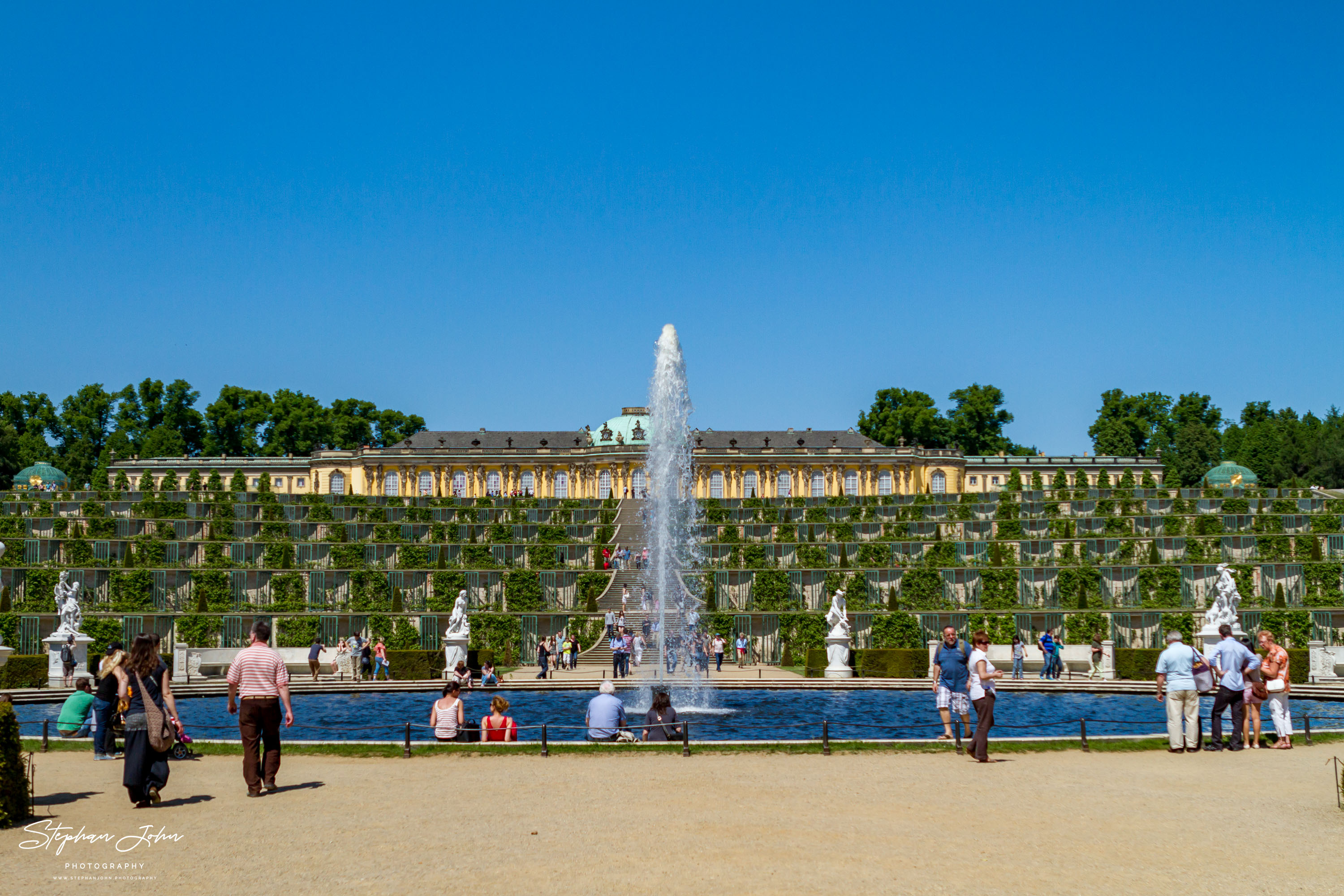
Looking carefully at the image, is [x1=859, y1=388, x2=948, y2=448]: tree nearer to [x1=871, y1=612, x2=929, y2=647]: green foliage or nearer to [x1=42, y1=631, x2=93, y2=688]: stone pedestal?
[x1=871, y1=612, x2=929, y2=647]: green foliage

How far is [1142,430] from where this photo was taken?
403 feet

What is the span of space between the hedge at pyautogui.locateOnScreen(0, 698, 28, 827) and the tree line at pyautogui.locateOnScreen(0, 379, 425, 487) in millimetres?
108998

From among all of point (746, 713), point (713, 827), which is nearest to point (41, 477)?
point (746, 713)

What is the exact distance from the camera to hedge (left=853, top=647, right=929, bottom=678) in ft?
111

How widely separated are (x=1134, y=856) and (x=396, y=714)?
18.7m

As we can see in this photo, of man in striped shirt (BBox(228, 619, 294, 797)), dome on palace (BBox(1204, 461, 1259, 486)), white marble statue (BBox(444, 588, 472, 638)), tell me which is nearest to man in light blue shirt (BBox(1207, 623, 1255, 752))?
man in striped shirt (BBox(228, 619, 294, 797))

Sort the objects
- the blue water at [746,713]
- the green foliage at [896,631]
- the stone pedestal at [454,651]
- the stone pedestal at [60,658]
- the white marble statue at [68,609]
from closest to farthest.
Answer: the blue water at [746,713] → the stone pedestal at [60,658] → the white marble statue at [68,609] → the stone pedestal at [454,651] → the green foliage at [896,631]

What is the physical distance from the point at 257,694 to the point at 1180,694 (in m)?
12.5

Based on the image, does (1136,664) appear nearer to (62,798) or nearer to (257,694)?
(257,694)

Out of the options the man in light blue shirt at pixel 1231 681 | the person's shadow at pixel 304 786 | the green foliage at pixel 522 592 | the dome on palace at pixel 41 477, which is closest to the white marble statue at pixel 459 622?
the green foliage at pixel 522 592

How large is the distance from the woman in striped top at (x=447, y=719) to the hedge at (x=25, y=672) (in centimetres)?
Answer: 1676

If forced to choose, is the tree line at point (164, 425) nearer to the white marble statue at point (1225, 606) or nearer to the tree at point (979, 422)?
the tree at point (979, 422)

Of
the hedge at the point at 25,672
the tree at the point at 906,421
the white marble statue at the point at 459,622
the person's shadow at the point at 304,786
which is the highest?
the tree at the point at 906,421

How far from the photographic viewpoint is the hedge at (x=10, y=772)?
11203 millimetres
